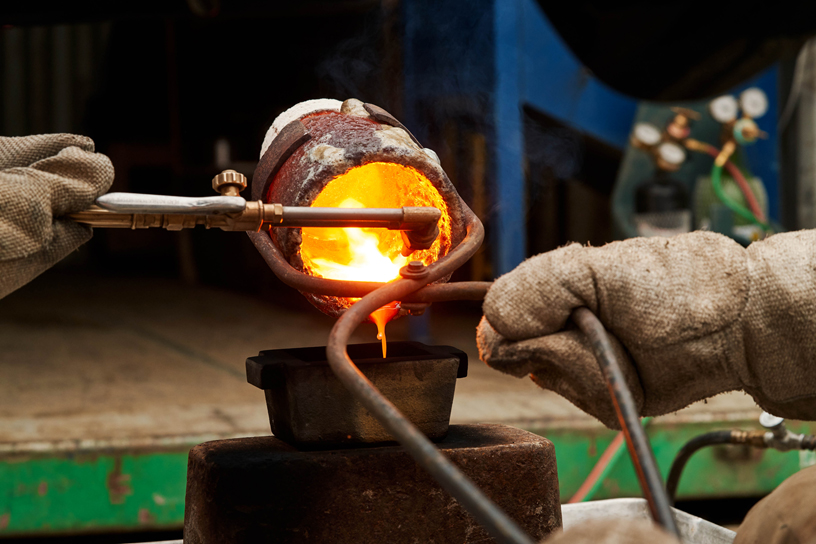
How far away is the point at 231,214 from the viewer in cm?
73

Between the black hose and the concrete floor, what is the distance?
315 millimetres

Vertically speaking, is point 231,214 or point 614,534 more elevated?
point 231,214

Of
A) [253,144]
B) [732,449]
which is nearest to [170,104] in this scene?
[253,144]

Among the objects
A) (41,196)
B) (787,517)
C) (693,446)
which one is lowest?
(693,446)

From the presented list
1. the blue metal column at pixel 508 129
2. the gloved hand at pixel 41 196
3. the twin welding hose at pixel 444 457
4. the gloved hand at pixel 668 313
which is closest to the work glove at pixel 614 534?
the twin welding hose at pixel 444 457

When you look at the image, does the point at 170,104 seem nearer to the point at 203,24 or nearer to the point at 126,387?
the point at 203,24

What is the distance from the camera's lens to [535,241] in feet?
14.5

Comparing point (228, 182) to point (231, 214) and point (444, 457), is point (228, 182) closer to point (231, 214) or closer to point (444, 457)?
point (231, 214)

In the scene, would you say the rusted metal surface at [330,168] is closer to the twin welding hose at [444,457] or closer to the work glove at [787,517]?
the twin welding hose at [444,457]

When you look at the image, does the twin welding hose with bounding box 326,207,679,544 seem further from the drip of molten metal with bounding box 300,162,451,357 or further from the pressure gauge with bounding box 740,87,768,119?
the pressure gauge with bounding box 740,87,768,119

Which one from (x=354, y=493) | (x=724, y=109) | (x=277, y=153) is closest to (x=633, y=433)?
(x=354, y=493)

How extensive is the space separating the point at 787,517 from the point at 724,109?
2558 mm

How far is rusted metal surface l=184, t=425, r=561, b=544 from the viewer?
75 cm

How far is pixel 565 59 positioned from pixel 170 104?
11.7 ft
